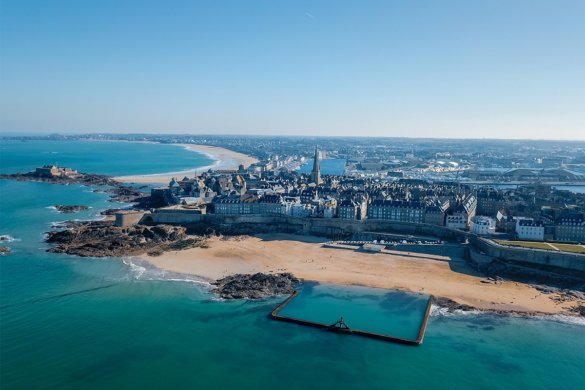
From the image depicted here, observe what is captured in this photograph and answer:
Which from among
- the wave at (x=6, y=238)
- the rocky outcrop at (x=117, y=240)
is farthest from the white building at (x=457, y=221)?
the wave at (x=6, y=238)

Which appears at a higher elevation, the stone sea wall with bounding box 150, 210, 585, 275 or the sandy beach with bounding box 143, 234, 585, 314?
the stone sea wall with bounding box 150, 210, 585, 275

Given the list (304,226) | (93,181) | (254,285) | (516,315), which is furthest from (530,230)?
(93,181)

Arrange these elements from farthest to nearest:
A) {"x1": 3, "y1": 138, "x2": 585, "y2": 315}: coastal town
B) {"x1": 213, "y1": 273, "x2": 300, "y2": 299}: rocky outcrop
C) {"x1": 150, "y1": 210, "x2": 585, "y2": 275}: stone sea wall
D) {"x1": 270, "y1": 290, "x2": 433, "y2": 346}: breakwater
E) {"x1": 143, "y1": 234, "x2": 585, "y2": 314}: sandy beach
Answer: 1. {"x1": 150, "y1": 210, "x2": 585, "y2": 275}: stone sea wall
2. {"x1": 3, "y1": 138, "x2": 585, "y2": 315}: coastal town
3. {"x1": 213, "y1": 273, "x2": 300, "y2": 299}: rocky outcrop
4. {"x1": 143, "y1": 234, "x2": 585, "y2": 314}: sandy beach
5. {"x1": 270, "y1": 290, "x2": 433, "y2": 346}: breakwater

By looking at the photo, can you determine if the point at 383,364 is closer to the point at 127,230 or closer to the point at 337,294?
the point at 337,294

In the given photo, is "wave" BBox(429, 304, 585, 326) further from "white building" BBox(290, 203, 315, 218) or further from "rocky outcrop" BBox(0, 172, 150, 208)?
"rocky outcrop" BBox(0, 172, 150, 208)

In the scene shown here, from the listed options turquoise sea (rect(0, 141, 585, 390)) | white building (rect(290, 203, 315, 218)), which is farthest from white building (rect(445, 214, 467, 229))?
turquoise sea (rect(0, 141, 585, 390))

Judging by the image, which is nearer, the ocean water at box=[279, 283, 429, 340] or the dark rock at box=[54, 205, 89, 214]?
the ocean water at box=[279, 283, 429, 340]

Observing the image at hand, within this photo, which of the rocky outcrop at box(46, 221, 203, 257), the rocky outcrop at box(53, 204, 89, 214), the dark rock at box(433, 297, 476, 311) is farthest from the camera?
the rocky outcrop at box(53, 204, 89, 214)
